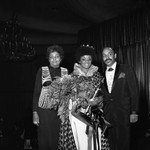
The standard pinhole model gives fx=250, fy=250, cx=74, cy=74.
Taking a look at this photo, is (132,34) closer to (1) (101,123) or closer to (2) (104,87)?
(2) (104,87)

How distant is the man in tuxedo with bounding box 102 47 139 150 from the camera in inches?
132

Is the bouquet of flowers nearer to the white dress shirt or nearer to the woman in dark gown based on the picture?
the woman in dark gown

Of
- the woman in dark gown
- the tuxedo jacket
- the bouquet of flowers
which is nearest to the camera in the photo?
the bouquet of flowers

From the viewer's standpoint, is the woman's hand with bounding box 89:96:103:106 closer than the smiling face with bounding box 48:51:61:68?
Yes

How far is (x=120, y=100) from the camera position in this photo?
3.38 metres

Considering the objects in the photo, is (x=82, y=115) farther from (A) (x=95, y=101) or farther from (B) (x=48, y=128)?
(B) (x=48, y=128)

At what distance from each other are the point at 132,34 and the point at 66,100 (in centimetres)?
361

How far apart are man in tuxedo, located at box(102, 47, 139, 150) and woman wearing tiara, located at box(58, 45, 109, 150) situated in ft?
1.86

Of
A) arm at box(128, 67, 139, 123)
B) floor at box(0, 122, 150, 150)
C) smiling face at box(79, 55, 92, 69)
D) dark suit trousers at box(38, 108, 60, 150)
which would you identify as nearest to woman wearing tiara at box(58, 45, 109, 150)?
smiling face at box(79, 55, 92, 69)

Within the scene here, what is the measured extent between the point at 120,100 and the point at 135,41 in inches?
111

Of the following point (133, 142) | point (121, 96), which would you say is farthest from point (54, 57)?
point (133, 142)

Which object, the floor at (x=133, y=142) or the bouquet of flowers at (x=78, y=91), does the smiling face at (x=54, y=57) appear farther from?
the floor at (x=133, y=142)

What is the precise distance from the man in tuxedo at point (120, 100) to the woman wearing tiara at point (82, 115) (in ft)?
1.86

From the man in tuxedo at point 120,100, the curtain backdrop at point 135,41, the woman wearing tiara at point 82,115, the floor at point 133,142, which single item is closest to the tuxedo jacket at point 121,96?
the man in tuxedo at point 120,100
